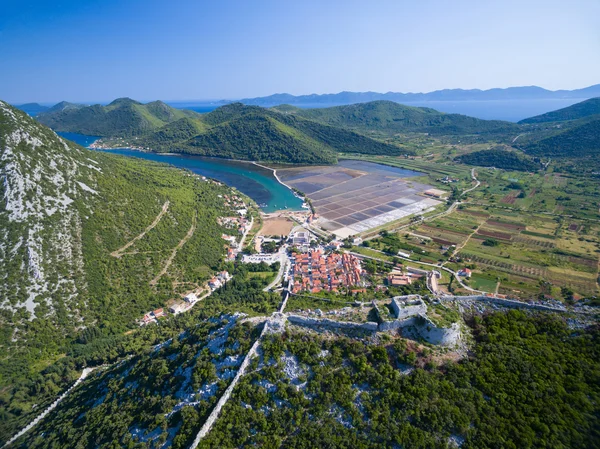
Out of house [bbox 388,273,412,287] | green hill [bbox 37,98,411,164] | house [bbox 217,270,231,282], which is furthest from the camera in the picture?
green hill [bbox 37,98,411,164]

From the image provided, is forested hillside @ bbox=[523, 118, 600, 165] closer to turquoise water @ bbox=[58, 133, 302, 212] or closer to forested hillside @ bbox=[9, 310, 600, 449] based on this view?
turquoise water @ bbox=[58, 133, 302, 212]

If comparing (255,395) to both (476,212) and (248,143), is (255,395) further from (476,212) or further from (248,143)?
(248,143)

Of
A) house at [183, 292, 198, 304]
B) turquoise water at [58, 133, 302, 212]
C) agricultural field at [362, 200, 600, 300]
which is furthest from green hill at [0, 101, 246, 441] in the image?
agricultural field at [362, 200, 600, 300]

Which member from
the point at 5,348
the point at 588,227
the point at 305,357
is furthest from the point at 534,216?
the point at 5,348

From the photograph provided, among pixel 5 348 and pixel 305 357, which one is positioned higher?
pixel 305 357

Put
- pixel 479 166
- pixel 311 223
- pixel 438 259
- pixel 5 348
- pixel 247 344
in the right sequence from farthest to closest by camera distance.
Answer: pixel 479 166 → pixel 311 223 → pixel 438 259 → pixel 5 348 → pixel 247 344

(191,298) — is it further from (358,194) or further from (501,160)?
(501,160)

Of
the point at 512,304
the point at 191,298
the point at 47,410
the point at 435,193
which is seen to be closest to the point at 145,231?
the point at 191,298
